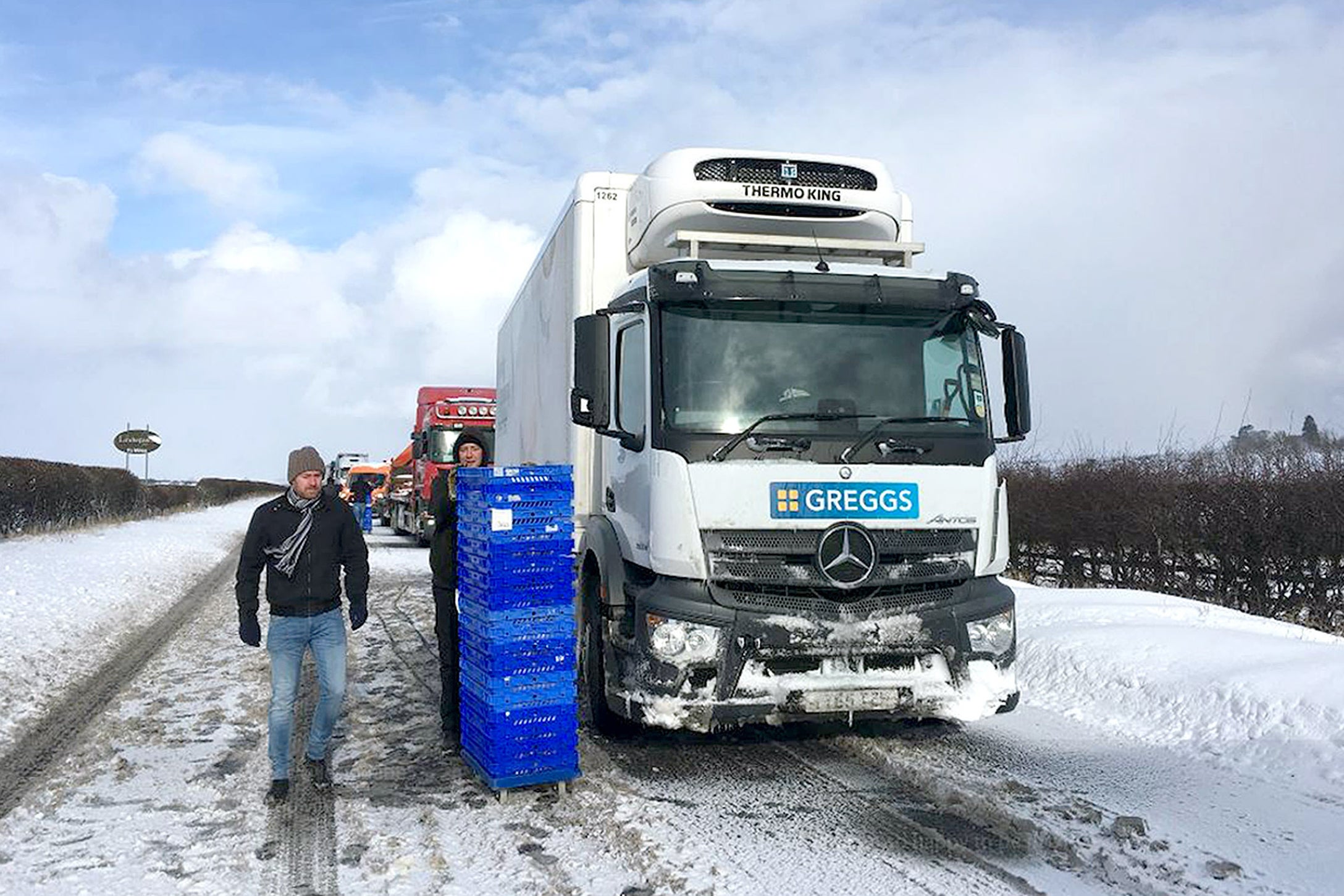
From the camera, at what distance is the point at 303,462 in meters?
5.66

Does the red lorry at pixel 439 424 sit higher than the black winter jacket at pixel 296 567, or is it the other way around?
the red lorry at pixel 439 424

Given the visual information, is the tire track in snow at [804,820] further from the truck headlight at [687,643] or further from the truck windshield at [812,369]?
the truck windshield at [812,369]

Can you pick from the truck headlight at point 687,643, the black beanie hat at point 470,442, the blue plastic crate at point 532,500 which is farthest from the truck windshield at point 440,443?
the truck headlight at point 687,643

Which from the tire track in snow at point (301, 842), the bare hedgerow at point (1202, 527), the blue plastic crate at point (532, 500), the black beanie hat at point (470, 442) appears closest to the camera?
the tire track in snow at point (301, 842)

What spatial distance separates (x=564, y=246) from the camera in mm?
7520

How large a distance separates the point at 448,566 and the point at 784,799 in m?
2.42

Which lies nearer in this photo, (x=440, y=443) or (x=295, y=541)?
(x=295, y=541)

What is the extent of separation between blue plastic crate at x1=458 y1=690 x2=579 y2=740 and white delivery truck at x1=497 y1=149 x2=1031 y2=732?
0.37 metres

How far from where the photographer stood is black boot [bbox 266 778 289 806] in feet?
17.8

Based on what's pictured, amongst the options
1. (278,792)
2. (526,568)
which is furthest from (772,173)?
(278,792)

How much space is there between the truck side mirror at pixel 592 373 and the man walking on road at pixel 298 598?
1.40 meters

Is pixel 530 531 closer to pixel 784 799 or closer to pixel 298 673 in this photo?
pixel 298 673

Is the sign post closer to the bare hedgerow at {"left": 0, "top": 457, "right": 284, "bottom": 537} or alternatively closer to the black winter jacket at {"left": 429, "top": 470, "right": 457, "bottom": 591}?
the bare hedgerow at {"left": 0, "top": 457, "right": 284, "bottom": 537}

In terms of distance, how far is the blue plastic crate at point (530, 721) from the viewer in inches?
213
